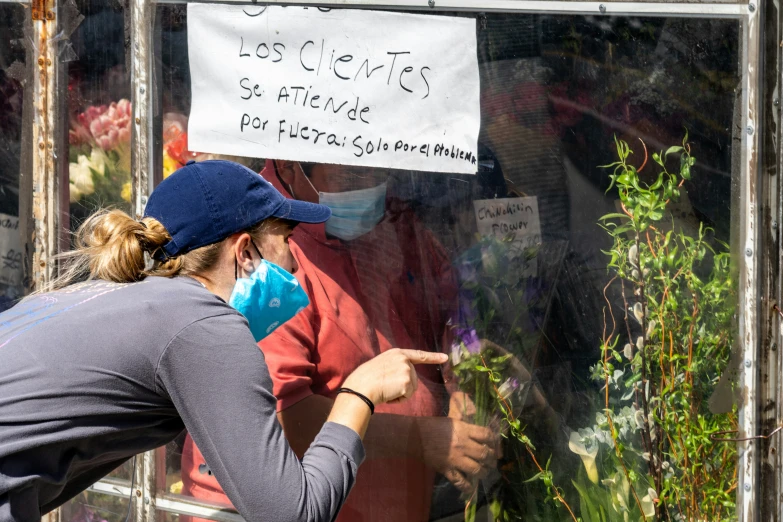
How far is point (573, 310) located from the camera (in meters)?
2.20

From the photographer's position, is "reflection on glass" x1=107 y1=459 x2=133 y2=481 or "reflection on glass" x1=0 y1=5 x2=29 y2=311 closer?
"reflection on glass" x1=107 y1=459 x2=133 y2=481

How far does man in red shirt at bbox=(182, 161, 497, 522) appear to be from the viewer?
233 centimetres

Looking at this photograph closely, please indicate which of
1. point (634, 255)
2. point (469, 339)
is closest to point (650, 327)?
point (634, 255)

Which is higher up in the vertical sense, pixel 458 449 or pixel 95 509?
pixel 458 449

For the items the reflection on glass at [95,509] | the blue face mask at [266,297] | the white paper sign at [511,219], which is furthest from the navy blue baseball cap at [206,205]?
the reflection on glass at [95,509]

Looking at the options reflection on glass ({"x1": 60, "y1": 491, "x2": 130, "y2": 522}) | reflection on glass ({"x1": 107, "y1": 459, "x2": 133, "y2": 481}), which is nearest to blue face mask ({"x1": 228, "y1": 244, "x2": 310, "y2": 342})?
reflection on glass ({"x1": 107, "y1": 459, "x2": 133, "y2": 481})

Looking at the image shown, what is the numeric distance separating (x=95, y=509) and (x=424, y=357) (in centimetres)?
138

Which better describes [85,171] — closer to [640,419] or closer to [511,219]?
[511,219]

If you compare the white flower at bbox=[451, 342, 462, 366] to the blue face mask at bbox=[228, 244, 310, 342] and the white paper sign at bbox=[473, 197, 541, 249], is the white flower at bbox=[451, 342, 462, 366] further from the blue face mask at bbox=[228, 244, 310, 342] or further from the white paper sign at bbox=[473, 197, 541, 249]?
the blue face mask at bbox=[228, 244, 310, 342]

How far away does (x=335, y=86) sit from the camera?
92.2 inches

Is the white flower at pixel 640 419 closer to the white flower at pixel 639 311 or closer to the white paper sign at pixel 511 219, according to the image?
the white flower at pixel 639 311

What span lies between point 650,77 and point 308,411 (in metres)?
1.25

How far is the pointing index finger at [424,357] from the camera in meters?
2.12

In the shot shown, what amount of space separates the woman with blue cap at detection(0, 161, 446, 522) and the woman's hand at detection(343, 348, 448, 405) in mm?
56
